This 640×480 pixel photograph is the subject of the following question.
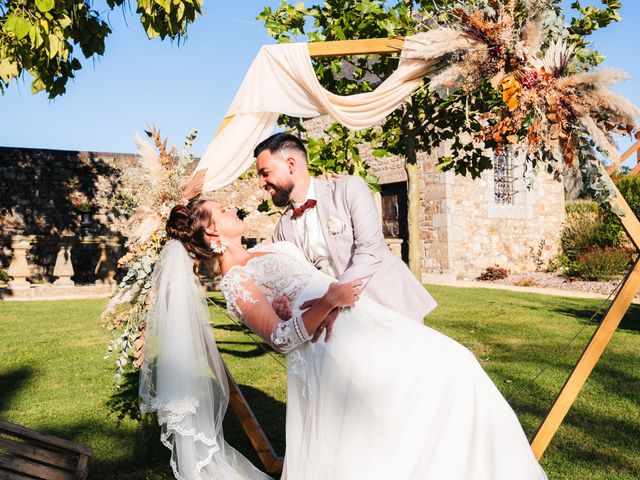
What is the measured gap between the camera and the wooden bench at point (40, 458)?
3.17 metres

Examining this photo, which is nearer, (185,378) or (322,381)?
(322,381)

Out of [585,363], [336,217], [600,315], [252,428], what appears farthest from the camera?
[600,315]

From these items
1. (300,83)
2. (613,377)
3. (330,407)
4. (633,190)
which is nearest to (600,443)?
(613,377)

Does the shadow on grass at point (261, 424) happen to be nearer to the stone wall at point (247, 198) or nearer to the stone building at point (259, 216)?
the stone building at point (259, 216)

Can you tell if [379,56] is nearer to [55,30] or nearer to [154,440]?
[55,30]

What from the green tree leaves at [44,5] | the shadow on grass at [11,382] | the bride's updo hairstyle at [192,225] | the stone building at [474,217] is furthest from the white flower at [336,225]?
the stone building at [474,217]

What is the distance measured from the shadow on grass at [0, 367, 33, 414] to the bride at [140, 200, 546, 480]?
2724mm

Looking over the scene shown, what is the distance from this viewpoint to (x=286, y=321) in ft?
9.50

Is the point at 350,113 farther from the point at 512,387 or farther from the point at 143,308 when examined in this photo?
the point at 512,387

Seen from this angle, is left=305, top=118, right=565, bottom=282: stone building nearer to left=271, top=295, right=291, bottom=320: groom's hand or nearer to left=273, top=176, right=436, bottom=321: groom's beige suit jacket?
left=273, top=176, right=436, bottom=321: groom's beige suit jacket

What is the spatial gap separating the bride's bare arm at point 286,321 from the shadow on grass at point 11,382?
11.5ft

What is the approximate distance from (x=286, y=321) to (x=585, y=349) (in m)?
1.90

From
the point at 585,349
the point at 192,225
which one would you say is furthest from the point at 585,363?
the point at 192,225

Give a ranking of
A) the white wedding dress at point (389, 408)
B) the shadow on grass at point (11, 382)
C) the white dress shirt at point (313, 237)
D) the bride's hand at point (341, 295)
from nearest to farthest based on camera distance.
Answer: the white wedding dress at point (389, 408)
the bride's hand at point (341, 295)
the white dress shirt at point (313, 237)
the shadow on grass at point (11, 382)
